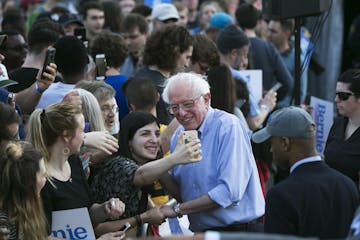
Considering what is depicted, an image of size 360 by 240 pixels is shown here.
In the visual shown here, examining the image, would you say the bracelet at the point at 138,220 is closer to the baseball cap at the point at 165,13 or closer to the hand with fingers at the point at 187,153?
the hand with fingers at the point at 187,153

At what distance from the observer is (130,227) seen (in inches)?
251

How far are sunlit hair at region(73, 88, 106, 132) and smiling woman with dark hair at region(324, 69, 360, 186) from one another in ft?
6.31

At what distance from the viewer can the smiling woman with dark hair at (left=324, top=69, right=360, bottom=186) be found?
7.48 metres

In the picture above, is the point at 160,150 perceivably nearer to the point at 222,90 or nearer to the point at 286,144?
the point at 222,90

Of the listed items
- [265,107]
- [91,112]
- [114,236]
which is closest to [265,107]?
[265,107]

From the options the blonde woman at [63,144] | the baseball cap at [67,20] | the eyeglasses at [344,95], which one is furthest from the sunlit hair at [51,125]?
the baseball cap at [67,20]

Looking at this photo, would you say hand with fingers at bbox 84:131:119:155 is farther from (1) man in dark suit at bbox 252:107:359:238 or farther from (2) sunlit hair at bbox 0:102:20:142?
(1) man in dark suit at bbox 252:107:359:238

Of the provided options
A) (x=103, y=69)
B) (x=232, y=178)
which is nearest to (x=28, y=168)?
(x=232, y=178)

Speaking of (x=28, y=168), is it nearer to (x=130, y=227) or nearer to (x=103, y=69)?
(x=130, y=227)

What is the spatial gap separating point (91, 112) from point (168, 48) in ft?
6.95

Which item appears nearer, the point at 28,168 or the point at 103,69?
the point at 28,168

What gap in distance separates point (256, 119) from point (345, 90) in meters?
1.77

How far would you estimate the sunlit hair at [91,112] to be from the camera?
22.4 ft

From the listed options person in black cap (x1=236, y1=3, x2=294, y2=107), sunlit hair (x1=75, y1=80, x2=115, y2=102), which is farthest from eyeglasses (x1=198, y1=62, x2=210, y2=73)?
person in black cap (x1=236, y1=3, x2=294, y2=107)
